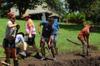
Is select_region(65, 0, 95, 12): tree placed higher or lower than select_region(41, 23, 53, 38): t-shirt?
lower

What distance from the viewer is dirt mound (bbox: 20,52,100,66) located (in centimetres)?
1732

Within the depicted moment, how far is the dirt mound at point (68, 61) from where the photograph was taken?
1732 centimetres

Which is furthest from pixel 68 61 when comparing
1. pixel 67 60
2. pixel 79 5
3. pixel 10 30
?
pixel 79 5

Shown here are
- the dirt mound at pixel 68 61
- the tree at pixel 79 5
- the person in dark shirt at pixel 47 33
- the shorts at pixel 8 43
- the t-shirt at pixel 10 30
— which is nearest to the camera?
the t-shirt at pixel 10 30

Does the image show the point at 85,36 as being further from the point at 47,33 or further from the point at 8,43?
the point at 8,43

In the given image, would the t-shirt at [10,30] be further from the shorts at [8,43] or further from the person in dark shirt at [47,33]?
the person in dark shirt at [47,33]

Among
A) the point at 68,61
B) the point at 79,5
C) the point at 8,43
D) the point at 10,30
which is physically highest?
the point at 10,30

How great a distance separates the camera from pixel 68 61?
19.0m

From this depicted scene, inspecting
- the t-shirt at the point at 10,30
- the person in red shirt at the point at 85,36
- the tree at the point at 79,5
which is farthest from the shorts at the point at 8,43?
the tree at the point at 79,5

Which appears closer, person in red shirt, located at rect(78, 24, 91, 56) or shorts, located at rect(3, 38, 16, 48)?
shorts, located at rect(3, 38, 16, 48)

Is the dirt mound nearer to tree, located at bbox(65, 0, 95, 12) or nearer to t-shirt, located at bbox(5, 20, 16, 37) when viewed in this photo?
t-shirt, located at bbox(5, 20, 16, 37)

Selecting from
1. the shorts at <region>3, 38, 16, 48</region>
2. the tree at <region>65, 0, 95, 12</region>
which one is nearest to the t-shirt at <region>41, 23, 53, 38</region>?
the shorts at <region>3, 38, 16, 48</region>

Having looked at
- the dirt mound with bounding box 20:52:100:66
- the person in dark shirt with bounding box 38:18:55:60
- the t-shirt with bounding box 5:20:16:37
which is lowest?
the dirt mound with bounding box 20:52:100:66

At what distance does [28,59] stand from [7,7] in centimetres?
4253
